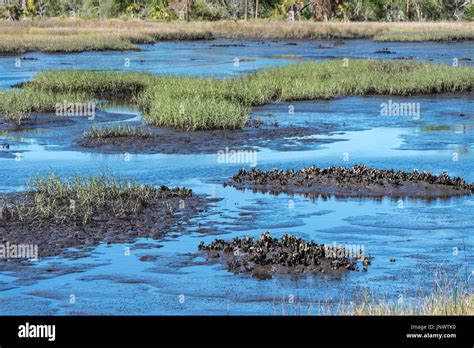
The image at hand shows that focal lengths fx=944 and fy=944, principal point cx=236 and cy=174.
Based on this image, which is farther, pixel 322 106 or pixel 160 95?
pixel 322 106

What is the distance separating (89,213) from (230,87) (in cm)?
1697

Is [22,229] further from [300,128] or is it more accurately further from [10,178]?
[300,128]

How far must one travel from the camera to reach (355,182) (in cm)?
1745

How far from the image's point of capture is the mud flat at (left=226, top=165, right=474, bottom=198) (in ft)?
55.8

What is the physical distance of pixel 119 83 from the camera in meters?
35.6

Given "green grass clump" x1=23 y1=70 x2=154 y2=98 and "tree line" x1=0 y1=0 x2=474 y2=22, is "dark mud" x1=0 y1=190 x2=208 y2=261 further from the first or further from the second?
"tree line" x1=0 y1=0 x2=474 y2=22

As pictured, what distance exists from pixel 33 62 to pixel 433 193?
3864 cm

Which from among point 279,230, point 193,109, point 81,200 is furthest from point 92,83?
point 279,230

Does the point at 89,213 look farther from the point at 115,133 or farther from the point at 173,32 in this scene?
the point at 173,32

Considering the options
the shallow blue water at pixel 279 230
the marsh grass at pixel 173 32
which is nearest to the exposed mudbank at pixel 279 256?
the shallow blue water at pixel 279 230

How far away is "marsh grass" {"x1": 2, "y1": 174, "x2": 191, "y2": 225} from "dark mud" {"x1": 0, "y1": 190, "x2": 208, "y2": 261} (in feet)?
0.20

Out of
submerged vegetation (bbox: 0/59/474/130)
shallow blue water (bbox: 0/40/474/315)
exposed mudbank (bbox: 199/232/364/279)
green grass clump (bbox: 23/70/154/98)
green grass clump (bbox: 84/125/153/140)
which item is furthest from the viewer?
green grass clump (bbox: 23/70/154/98)

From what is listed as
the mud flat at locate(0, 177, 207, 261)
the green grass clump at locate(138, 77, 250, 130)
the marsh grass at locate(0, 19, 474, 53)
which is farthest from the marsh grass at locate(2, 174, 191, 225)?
the marsh grass at locate(0, 19, 474, 53)
